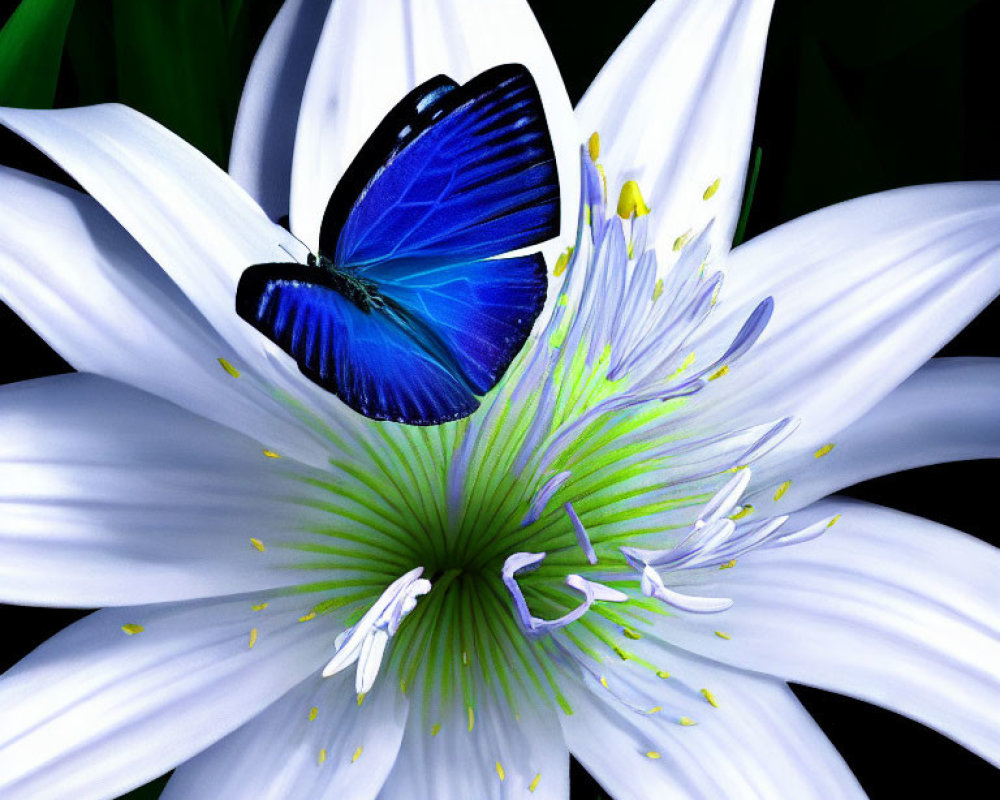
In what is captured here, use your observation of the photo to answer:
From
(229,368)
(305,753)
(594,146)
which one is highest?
(594,146)

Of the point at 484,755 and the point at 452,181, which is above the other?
the point at 452,181

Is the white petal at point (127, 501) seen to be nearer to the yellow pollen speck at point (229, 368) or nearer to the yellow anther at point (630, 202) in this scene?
the yellow pollen speck at point (229, 368)

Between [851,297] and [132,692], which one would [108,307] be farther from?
[851,297]

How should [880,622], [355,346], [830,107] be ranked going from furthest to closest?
[830,107]
[880,622]
[355,346]

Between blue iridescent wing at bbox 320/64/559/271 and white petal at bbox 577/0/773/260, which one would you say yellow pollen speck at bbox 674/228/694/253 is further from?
blue iridescent wing at bbox 320/64/559/271

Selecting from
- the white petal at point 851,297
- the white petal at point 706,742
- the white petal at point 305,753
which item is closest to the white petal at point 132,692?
the white petal at point 305,753

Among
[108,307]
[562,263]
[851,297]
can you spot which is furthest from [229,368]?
[851,297]

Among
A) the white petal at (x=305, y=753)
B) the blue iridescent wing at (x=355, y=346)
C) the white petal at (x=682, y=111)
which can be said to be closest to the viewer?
the blue iridescent wing at (x=355, y=346)
